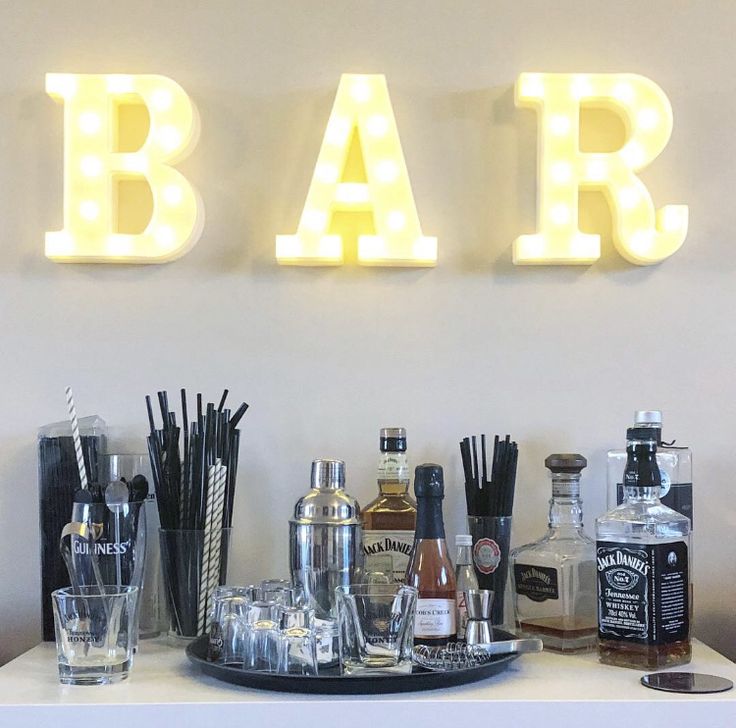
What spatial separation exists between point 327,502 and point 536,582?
0.33 meters

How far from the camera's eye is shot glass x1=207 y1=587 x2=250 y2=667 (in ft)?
3.97

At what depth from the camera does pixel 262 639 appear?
3.89 ft

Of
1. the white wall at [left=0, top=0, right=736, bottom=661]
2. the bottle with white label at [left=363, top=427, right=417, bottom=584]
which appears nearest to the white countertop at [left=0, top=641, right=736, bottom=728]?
the bottle with white label at [left=363, top=427, right=417, bottom=584]

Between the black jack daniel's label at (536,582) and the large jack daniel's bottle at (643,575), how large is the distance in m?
0.11

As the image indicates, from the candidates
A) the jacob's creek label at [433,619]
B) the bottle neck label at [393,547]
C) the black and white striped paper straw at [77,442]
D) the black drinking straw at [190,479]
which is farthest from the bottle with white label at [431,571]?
the black and white striped paper straw at [77,442]

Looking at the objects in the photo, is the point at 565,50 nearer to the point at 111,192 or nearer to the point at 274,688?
the point at 111,192

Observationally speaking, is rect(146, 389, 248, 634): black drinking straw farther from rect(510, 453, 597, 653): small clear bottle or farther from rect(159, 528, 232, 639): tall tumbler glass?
rect(510, 453, 597, 653): small clear bottle

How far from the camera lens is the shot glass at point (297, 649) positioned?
117 cm

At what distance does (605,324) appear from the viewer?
1599 mm

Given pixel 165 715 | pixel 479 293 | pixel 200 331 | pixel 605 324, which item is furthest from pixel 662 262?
pixel 165 715

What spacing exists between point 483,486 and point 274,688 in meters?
0.49

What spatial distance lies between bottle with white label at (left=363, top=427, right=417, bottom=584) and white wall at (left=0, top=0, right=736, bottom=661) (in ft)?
0.34

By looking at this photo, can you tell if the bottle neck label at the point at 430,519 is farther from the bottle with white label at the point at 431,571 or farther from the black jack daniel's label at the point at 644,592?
the black jack daniel's label at the point at 644,592

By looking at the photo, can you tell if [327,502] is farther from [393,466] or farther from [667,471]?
[667,471]
